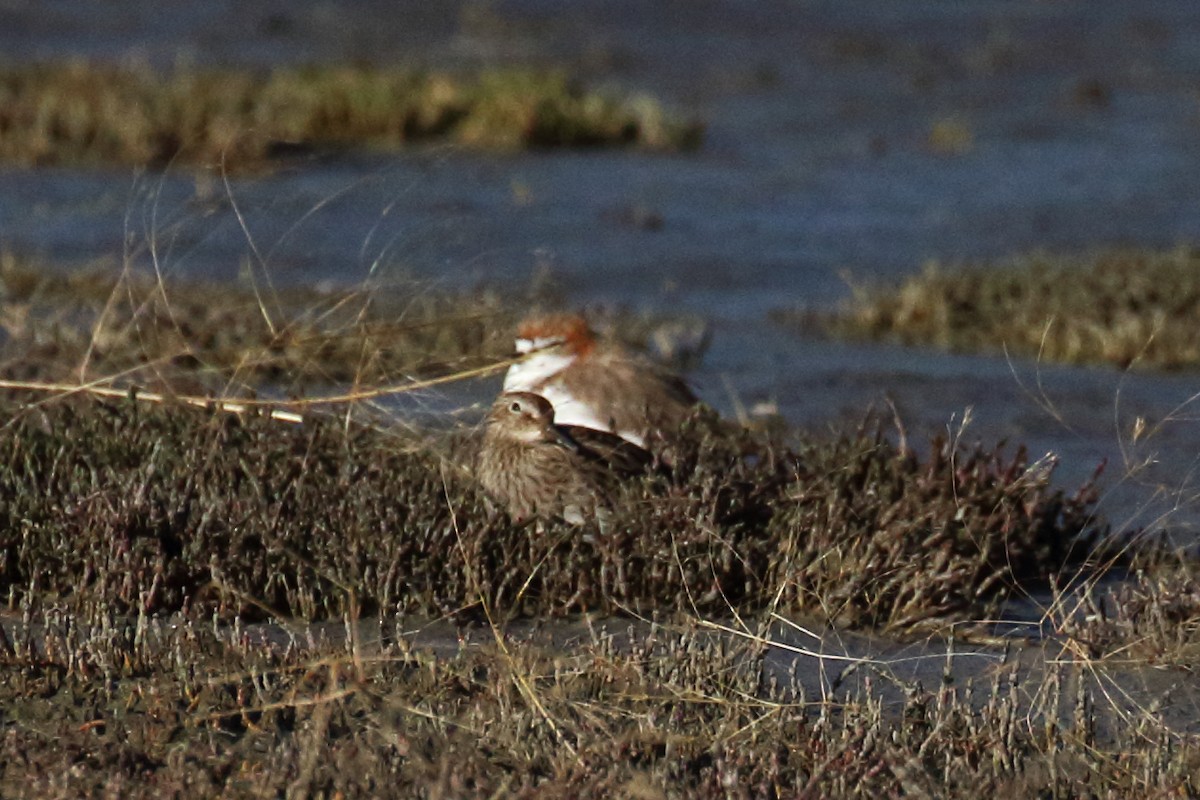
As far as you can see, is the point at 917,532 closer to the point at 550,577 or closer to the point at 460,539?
the point at 550,577

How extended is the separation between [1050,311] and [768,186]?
504 cm

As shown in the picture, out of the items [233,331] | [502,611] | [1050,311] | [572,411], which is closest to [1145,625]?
[502,611]

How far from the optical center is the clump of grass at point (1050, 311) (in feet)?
30.4

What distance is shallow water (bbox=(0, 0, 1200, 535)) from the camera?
27.2 ft

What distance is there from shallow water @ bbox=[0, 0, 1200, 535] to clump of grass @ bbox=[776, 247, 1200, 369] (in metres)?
0.21

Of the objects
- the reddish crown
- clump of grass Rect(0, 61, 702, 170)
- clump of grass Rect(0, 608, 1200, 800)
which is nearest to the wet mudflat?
clump of grass Rect(0, 608, 1200, 800)

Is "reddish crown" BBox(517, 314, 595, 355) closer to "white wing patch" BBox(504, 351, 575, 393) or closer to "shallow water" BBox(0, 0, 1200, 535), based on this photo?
"white wing patch" BBox(504, 351, 575, 393)

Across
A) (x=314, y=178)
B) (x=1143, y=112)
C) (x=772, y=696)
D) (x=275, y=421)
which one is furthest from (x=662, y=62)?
(x=772, y=696)

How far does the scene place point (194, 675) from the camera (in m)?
4.42

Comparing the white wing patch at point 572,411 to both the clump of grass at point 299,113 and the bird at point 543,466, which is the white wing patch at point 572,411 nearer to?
the bird at point 543,466

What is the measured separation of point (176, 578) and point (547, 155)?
1046cm

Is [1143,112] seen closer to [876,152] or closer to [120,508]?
[876,152]

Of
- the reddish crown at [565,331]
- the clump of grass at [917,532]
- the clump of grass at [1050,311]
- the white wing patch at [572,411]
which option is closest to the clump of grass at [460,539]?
the clump of grass at [917,532]

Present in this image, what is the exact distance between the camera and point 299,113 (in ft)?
51.5
